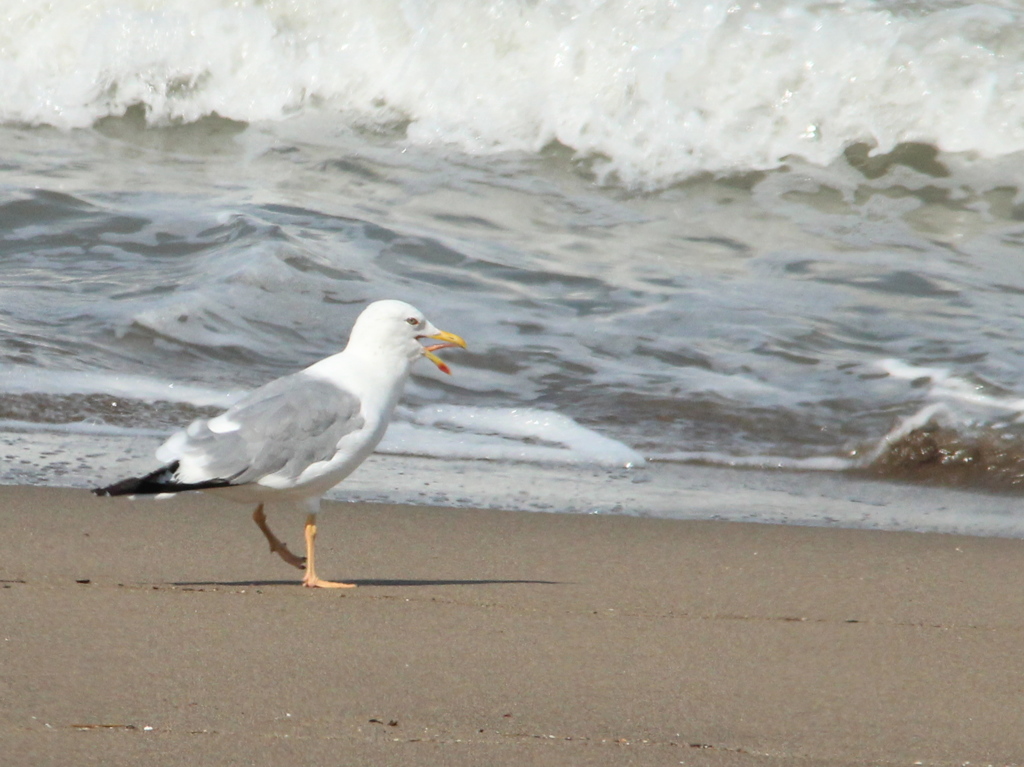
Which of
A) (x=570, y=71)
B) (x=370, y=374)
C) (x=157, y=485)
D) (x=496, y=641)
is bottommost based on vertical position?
(x=496, y=641)

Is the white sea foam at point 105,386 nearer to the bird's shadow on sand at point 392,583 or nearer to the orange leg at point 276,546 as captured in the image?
the orange leg at point 276,546

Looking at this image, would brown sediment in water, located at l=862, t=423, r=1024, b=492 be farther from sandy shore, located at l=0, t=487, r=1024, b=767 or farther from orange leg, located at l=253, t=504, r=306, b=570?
orange leg, located at l=253, t=504, r=306, b=570

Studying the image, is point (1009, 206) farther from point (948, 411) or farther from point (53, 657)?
point (53, 657)

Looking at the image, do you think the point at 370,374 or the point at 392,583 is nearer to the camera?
the point at 392,583

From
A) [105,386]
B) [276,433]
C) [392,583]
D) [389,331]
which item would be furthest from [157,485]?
[105,386]

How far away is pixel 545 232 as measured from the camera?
24.9 feet

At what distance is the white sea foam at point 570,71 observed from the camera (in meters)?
9.30

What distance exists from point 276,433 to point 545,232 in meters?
4.65

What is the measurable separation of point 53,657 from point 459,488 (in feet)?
A: 5.96

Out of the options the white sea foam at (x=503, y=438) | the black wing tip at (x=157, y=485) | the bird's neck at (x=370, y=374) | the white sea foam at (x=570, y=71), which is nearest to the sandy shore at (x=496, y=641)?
the black wing tip at (x=157, y=485)

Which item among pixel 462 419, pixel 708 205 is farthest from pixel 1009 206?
Result: pixel 462 419

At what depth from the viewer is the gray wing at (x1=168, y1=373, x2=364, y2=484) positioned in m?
3.04

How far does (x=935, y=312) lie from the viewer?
622 cm

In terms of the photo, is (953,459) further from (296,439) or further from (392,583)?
(296,439)
